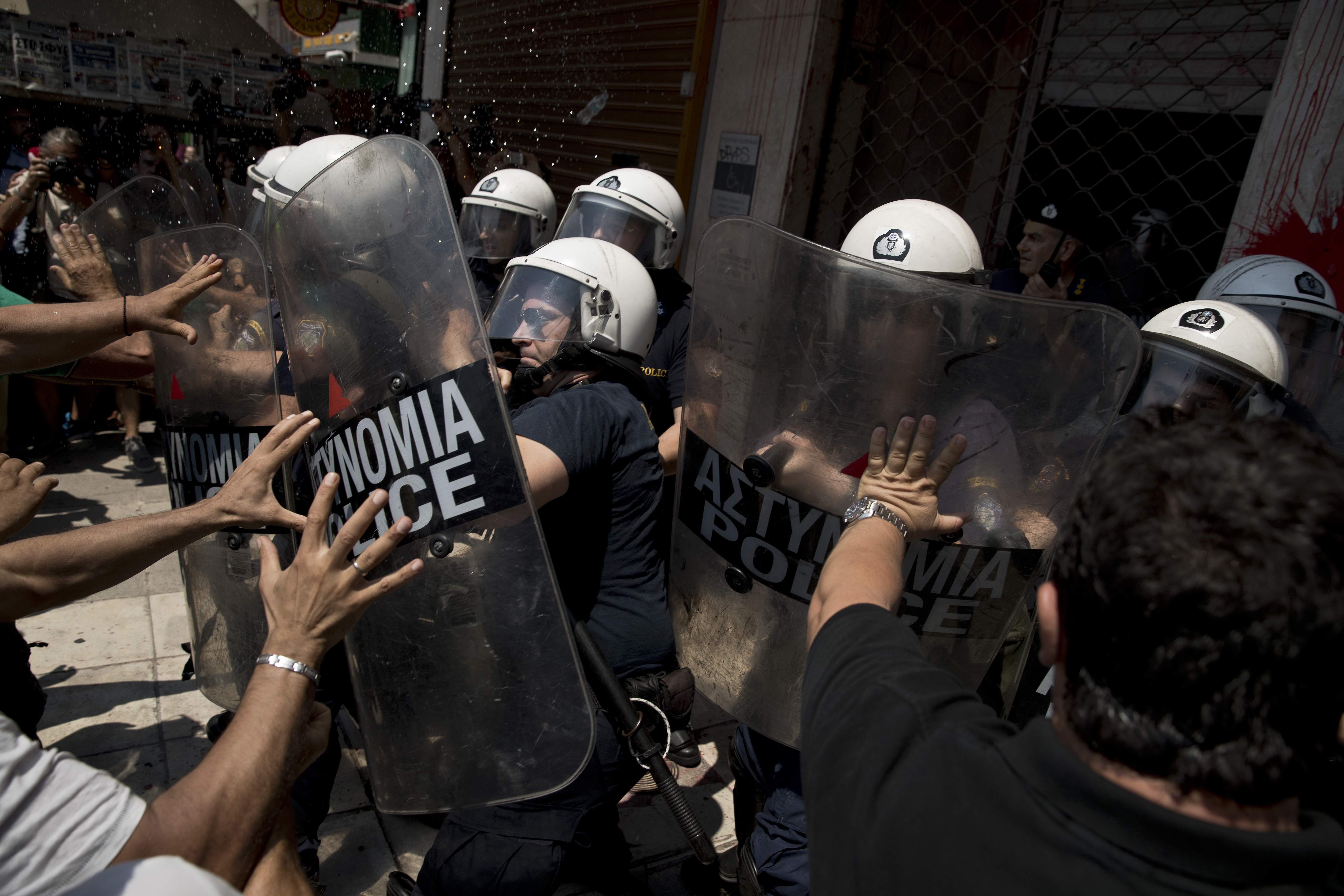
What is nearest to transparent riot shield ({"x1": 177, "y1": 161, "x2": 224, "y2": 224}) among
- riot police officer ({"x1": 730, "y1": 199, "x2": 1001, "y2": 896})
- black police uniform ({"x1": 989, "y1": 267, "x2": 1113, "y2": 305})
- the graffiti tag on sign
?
the graffiti tag on sign

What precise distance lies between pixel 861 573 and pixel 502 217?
343 cm

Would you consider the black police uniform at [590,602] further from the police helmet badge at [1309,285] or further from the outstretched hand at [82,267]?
the police helmet badge at [1309,285]

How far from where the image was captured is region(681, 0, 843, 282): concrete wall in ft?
15.6

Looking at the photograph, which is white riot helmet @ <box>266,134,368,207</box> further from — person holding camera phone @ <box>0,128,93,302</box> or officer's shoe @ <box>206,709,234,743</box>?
person holding camera phone @ <box>0,128,93,302</box>

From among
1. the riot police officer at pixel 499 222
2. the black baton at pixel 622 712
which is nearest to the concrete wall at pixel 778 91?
the riot police officer at pixel 499 222

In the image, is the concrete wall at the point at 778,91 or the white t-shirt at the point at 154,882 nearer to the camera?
the white t-shirt at the point at 154,882

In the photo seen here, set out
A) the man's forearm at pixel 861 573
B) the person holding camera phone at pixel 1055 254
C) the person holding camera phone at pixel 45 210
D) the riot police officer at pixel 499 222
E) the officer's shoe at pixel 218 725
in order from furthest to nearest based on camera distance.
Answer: the person holding camera phone at pixel 45 210
the riot police officer at pixel 499 222
the person holding camera phone at pixel 1055 254
the officer's shoe at pixel 218 725
the man's forearm at pixel 861 573

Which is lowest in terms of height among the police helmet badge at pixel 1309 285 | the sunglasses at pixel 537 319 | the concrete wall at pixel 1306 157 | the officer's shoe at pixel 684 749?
the officer's shoe at pixel 684 749

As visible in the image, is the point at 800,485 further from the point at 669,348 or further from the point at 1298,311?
the point at 1298,311

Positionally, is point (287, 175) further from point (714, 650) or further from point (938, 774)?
point (938, 774)

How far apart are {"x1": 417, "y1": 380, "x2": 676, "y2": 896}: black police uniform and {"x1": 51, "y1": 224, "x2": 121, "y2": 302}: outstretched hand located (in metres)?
1.66

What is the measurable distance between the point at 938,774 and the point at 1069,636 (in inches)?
8.1

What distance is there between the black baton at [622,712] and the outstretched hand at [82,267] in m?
1.94

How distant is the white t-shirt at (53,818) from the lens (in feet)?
3.10
